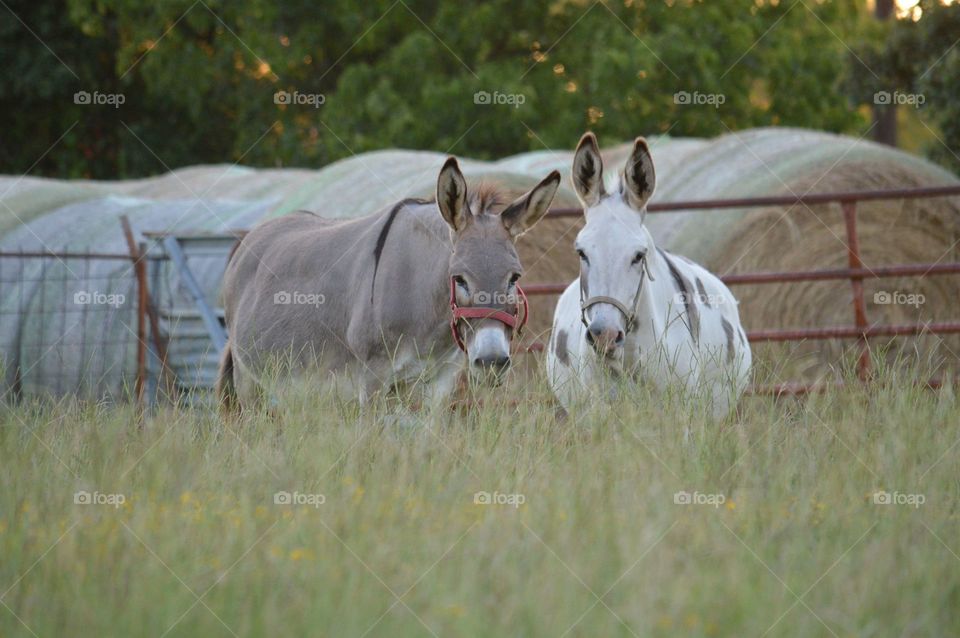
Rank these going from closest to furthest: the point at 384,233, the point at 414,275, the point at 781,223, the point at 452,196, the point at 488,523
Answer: the point at 488,523
the point at 452,196
the point at 414,275
the point at 384,233
the point at 781,223

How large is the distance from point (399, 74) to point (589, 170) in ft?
44.1

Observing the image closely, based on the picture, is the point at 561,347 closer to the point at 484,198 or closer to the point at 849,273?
the point at 484,198

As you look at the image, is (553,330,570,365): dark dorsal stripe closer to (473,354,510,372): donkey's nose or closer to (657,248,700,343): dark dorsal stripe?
(657,248,700,343): dark dorsal stripe

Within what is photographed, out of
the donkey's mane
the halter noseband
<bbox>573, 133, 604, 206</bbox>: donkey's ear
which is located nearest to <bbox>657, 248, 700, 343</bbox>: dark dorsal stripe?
the halter noseband

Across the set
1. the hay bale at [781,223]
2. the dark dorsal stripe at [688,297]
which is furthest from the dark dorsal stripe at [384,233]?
the hay bale at [781,223]

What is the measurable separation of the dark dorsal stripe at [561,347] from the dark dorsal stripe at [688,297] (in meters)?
0.63

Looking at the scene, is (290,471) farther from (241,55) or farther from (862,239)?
(241,55)

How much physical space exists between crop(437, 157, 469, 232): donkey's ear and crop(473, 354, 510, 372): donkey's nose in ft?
2.48

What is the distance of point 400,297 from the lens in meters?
5.77

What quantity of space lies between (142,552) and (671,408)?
237cm

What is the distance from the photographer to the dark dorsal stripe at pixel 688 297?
5949 mm

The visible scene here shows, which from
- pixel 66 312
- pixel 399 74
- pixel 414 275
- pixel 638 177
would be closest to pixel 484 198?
pixel 414 275

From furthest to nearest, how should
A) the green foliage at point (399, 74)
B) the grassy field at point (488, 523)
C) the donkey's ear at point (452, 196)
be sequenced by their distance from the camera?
the green foliage at point (399, 74), the donkey's ear at point (452, 196), the grassy field at point (488, 523)

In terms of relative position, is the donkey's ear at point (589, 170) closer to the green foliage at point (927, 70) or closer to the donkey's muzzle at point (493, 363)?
the donkey's muzzle at point (493, 363)
